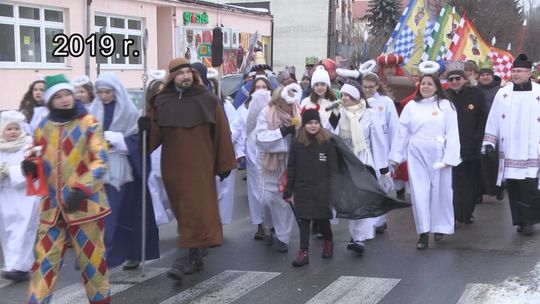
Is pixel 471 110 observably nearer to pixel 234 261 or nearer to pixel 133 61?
pixel 234 261

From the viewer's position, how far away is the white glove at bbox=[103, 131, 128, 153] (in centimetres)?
583

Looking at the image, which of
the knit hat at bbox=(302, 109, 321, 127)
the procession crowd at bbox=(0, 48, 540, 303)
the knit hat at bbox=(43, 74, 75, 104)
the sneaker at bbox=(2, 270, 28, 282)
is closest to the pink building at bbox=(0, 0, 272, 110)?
the procession crowd at bbox=(0, 48, 540, 303)

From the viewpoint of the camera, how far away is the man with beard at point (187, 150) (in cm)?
599

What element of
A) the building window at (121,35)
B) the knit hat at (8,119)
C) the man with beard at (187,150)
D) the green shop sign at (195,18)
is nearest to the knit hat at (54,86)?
the man with beard at (187,150)

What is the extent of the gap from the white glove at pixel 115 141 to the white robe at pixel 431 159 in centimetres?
318

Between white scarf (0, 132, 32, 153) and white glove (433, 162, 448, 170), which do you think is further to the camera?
white glove (433, 162, 448, 170)

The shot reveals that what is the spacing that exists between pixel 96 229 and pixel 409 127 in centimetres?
389

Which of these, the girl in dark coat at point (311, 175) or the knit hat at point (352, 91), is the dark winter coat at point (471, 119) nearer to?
the knit hat at point (352, 91)

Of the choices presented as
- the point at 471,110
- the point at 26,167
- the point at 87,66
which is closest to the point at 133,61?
the point at 87,66

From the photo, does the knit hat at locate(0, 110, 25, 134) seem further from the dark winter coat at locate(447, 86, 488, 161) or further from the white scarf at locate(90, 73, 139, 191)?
the dark winter coat at locate(447, 86, 488, 161)

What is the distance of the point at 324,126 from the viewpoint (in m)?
7.27

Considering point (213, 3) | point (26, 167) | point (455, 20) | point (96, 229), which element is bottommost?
point (96, 229)

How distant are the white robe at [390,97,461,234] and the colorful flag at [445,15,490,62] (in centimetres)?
848

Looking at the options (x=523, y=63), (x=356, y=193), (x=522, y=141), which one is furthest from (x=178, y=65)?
(x=522, y=141)
